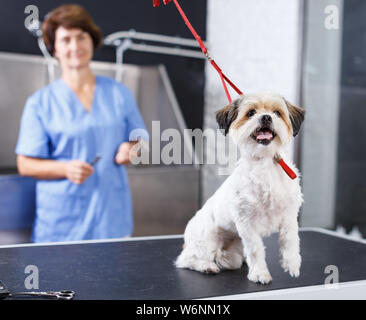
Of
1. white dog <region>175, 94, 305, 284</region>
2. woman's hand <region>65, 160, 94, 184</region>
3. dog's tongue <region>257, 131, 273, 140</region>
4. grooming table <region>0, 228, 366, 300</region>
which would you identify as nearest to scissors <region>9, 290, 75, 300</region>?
grooming table <region>0, 228, 366, 300</region>

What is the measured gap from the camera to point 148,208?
2197 mm

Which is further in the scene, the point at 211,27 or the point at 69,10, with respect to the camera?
the point at 211,27

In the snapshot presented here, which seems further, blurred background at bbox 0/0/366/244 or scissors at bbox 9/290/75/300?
blurred background at bbox 0/0/366/244

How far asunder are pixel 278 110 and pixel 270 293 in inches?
13.3

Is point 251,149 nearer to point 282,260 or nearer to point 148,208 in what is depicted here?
point 282,260

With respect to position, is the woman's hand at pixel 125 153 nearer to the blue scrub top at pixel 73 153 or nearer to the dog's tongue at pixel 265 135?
the blue scrub top at pixel 73 153

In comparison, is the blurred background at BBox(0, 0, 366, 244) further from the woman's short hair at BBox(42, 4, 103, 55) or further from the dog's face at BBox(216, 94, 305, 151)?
the dog's face at BBox(216, 94, 305, 151)

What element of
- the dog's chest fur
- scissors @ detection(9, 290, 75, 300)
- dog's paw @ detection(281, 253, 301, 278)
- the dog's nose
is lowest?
scissors @ detection(9, 290, 75, 300)

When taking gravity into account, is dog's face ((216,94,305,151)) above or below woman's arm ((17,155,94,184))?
above

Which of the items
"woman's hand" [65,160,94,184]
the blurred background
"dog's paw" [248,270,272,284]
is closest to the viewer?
"dog's paw" [248,270,272,284]

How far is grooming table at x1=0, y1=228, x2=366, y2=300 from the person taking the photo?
31.4 inches

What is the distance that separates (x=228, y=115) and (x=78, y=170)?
3.09 ft

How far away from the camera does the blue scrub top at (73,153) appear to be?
1.66m
